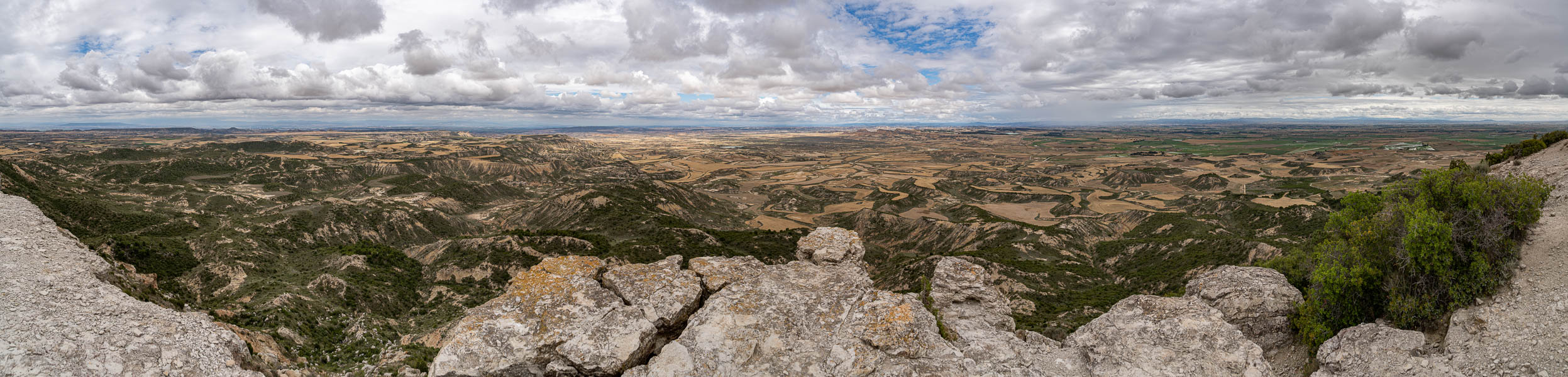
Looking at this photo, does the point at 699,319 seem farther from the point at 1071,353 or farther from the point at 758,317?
the point at 1071,353

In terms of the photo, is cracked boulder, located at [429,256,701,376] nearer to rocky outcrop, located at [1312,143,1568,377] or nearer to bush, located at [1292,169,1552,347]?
rocky outcrop, located at [1312,143,1568,377]

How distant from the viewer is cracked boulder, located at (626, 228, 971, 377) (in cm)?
1347

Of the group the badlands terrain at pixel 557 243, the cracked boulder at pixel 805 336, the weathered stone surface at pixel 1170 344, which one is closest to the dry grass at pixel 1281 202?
the badlands terrain at pixel 557 243

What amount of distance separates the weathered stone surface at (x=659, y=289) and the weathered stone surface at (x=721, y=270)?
0.34 meters

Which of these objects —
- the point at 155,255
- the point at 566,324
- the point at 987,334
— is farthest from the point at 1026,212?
the point at 155,255

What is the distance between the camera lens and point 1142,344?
16516mm

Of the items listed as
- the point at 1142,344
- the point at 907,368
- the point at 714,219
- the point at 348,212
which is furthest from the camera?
the point at 714,219

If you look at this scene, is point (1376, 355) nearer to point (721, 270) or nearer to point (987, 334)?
point (987, 334)

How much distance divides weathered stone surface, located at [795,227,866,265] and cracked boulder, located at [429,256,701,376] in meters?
6.37

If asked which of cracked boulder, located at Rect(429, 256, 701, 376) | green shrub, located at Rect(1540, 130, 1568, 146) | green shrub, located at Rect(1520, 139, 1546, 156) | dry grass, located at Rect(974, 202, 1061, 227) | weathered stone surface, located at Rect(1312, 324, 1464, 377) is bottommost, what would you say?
dry grass, located at Rect(974, 202, 1061, 227)

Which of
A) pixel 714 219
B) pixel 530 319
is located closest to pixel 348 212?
pixel 714 219

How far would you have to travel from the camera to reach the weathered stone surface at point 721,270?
1719 cm

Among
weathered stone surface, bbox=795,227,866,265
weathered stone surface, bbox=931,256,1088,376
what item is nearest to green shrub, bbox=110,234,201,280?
weathered stone surface, bbox=795,227,866,265

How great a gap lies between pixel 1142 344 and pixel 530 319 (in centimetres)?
1801
